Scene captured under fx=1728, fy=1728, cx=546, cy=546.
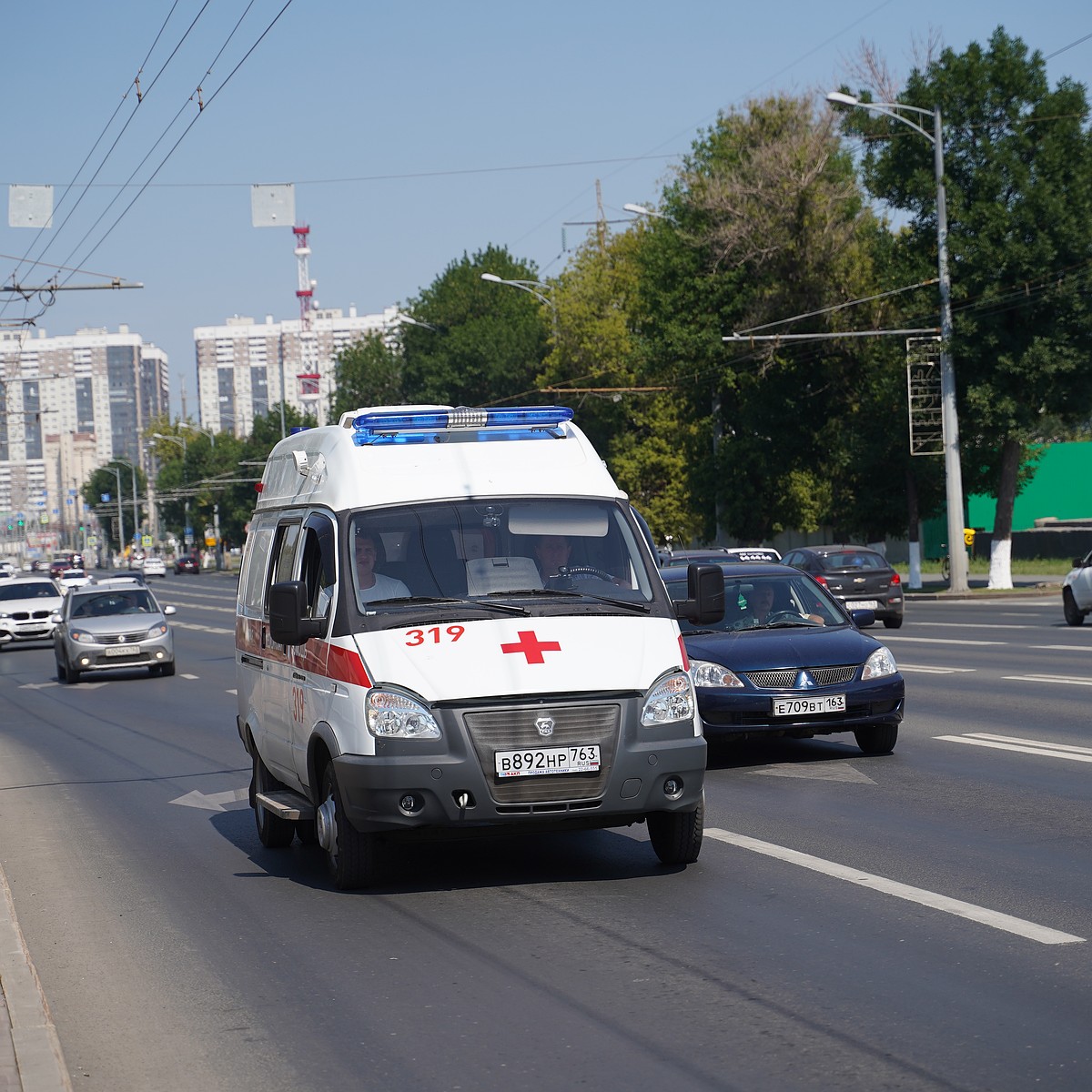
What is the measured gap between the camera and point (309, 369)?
13675 cm

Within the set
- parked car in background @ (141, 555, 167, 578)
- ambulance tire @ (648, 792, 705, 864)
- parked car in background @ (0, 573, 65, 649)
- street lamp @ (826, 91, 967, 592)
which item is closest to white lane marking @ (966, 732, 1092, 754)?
ambulance tire @ (648, 792, 705, 864)

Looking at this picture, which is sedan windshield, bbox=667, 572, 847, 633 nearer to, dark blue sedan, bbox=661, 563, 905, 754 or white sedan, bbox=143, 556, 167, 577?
dark blue sedan, bbox=661, 563, 905, 754

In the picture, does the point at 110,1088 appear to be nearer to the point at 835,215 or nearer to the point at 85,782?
the point at 85,782

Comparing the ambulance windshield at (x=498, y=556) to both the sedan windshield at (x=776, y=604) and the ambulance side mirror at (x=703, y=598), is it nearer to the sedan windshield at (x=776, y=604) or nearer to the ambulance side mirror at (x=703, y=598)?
the ambulance side mirror at (x=703, y=598)

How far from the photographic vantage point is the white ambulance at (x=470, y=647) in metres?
7.90

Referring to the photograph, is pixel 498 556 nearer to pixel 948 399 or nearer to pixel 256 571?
pixel 256 571

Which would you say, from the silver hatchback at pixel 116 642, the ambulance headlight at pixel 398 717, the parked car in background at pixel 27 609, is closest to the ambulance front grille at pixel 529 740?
the ambulance headlight at pixel 398 717

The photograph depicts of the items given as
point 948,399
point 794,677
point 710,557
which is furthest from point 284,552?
point 948,399

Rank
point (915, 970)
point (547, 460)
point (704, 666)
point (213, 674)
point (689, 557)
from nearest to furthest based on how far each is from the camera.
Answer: point (915, 970)
point (547, 460)
point (704, 666)
point (689, 557)
point (213, 674)

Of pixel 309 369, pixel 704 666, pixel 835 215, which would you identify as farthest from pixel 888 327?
pixel 309 369

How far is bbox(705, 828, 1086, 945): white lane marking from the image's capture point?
22.4ft

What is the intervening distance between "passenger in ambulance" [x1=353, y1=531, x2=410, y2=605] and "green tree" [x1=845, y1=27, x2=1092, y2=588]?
115ft

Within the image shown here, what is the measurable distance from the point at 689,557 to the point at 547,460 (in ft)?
43.0

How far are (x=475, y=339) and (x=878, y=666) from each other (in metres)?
74.5
